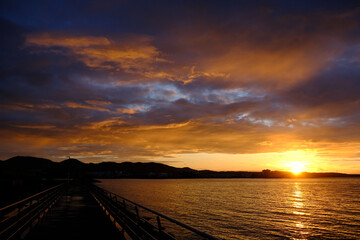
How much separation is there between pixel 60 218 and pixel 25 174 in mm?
53549

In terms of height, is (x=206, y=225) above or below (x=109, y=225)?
below

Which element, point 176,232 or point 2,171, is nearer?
point 176,232

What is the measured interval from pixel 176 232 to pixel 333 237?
60.4ft

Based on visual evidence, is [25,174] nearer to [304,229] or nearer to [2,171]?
[2,171]

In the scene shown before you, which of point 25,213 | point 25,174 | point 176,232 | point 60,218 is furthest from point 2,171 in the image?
point 25,213

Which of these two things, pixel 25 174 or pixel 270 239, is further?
pixel 25 174

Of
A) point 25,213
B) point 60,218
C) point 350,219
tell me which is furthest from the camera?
point 350,219

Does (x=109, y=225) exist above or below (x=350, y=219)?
above

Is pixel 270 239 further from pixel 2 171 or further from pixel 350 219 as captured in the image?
pixel 2 171

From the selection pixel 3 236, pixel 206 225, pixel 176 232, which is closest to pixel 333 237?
pixel 206 225

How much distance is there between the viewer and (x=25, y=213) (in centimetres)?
1262

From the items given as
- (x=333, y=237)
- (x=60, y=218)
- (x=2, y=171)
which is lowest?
(x=333, y=237)

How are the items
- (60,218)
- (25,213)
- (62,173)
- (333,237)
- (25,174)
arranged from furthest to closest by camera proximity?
(62,173) → (25,174) → (333,237) → (60,218) → (25,213)

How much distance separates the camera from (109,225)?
1456 centimetres
